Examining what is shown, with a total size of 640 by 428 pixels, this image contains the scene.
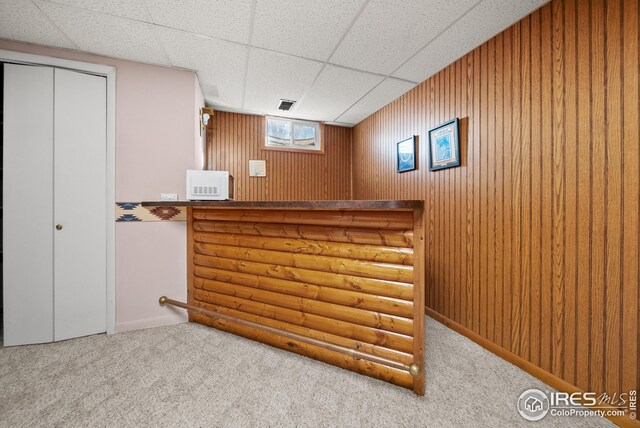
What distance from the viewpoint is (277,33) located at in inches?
84.0

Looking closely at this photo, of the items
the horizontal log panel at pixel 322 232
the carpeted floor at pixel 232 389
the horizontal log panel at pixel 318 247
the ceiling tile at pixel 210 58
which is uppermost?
the ceiling tile at pixel 210 58

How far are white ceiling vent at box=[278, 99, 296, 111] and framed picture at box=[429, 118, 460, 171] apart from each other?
2.07 metres

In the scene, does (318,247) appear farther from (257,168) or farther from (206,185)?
(257,168)

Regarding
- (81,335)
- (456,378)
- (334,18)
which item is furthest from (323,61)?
(81,335)

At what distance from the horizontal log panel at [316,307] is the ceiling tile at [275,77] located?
2342 millimetres

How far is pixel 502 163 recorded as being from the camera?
2.09 m

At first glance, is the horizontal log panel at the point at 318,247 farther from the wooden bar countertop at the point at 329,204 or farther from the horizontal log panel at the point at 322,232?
the wooden bar countertop at the point at 329,204

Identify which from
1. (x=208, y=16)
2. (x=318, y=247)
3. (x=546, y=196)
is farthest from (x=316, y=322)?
(x=208, y=16)

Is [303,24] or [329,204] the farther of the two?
[303,24]

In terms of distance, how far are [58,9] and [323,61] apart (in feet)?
7.23

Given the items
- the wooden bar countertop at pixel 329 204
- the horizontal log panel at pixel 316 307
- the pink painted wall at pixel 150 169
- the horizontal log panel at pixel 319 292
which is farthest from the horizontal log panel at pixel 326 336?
the wooden bar countertop at pixel 329 204

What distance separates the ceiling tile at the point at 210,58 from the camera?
2.24m

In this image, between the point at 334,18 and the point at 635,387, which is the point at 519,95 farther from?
the point at 635,387

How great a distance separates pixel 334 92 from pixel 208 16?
69.4 inches
